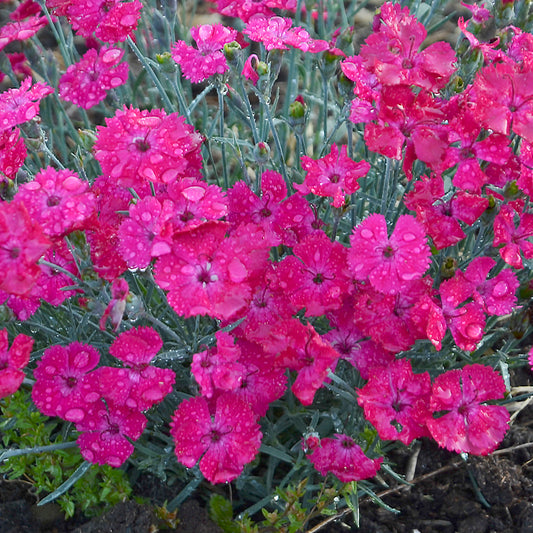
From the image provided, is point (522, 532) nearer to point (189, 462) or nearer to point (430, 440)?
point (430, 440)

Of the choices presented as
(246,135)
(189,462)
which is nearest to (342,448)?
(189,462)

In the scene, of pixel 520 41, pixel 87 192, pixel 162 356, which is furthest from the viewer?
pixel 520 41

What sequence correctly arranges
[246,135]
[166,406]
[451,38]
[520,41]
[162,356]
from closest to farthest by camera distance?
[162,356] → [520,41] → [166,406] → [246,135] → [451,38]

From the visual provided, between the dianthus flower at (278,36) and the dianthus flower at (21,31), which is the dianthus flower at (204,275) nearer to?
the dianthus flower at (278,36)

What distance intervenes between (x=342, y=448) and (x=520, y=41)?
0.96m

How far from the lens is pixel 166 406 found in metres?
1.57

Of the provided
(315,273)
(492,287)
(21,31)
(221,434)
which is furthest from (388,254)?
(21,31)

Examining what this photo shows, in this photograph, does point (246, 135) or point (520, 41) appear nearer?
point (520, 41)

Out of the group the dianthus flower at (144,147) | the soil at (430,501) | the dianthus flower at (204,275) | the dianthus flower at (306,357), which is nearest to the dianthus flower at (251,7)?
the dianthus flower at (144,147)

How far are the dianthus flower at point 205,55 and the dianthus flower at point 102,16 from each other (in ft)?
0.41

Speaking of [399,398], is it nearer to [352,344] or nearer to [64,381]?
[352,344]

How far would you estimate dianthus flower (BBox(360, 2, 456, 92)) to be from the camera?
121cm

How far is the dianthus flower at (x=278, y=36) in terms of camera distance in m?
1.41

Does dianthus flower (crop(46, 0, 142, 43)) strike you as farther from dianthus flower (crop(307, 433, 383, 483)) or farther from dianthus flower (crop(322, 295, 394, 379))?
dianthus flower (crop(307, 433, 383, 483))
